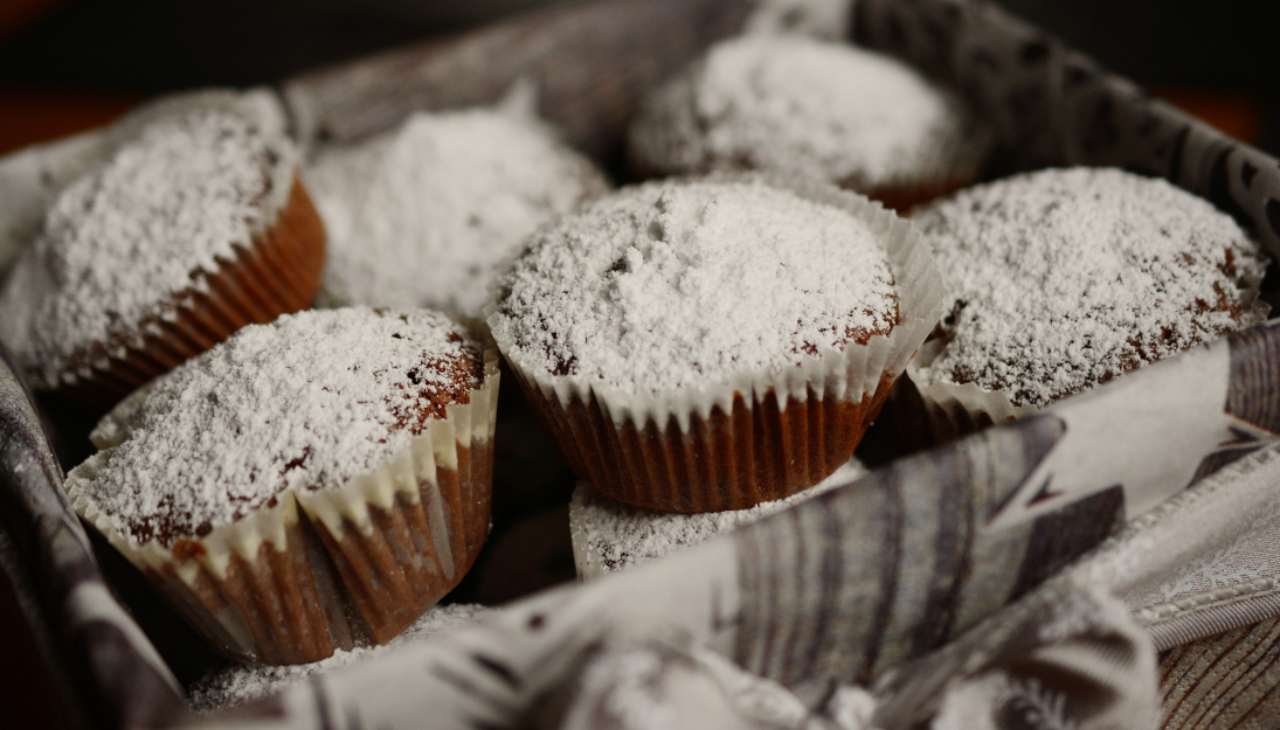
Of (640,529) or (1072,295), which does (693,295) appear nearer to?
(640,529)

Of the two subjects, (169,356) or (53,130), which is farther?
(53,130)

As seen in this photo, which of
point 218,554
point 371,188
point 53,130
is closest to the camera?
point 218,554

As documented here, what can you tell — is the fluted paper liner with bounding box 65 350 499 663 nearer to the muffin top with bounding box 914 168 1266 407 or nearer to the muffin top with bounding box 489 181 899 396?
the muffin top with bounding box 489 181 899 396

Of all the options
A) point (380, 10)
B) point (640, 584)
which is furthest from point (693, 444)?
point (380, 10)

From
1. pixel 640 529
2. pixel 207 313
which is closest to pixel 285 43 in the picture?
pixel 207 313

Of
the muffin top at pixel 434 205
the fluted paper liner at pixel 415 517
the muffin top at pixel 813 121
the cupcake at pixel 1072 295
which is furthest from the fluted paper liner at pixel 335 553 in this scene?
the muffin top at pixel 813 121

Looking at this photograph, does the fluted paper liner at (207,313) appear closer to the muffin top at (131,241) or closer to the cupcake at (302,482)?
the muffin top at (131,241)

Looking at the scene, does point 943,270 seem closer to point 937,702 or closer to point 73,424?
point 937,702
